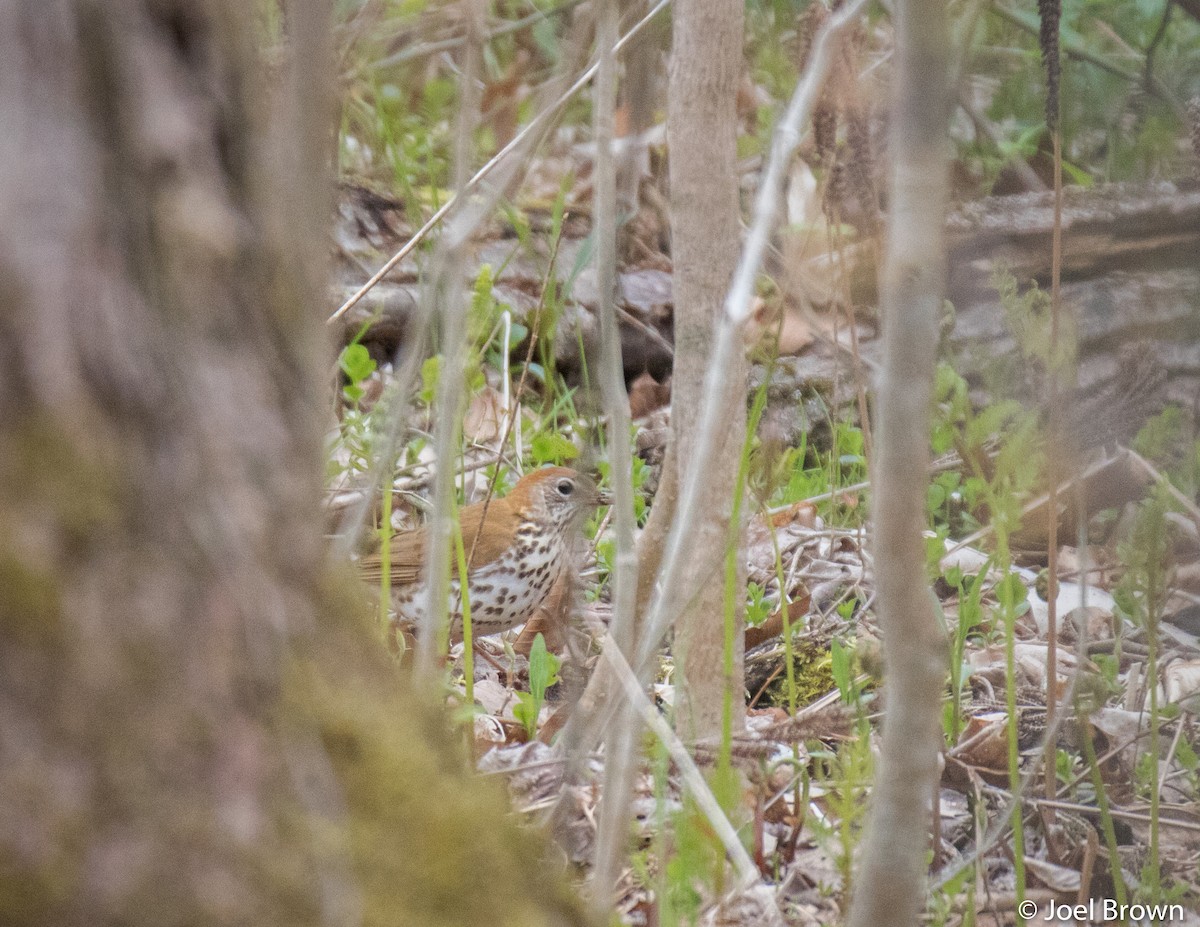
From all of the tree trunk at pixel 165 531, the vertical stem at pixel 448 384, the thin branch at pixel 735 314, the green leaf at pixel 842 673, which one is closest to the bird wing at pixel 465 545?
the green leaf at pixel 842 673

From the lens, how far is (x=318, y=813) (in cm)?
87

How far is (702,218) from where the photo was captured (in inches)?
80.7

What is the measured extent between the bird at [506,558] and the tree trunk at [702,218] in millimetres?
1415

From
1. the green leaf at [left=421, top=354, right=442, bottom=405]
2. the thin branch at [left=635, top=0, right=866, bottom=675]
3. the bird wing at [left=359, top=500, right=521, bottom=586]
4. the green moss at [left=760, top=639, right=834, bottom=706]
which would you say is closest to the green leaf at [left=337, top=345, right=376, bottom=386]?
the bird wing at [left=359, top=500, right=521, bottom=586]

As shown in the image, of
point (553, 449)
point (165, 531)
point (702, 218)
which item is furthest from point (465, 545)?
point (165, 531)

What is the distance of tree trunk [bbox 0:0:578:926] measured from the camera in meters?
0.78

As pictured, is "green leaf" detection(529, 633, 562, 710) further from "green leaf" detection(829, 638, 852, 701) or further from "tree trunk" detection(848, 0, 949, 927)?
"tree trunk" detection(848, 0, 949, 927)

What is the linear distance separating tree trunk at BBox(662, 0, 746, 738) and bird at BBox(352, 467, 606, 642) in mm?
1415

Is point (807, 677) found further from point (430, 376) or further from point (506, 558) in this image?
point (430, 376)

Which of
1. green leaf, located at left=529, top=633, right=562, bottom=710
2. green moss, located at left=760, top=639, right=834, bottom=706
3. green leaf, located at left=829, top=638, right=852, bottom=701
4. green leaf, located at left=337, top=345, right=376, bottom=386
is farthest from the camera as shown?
green leaf, located at left=337, top=345, right=376, bottom=386

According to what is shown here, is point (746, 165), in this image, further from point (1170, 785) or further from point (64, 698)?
point (64, 698)

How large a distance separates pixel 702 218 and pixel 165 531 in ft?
4.50

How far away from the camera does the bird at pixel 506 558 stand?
11.5 feet

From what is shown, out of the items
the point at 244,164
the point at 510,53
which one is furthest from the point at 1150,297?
the point at 244,164
